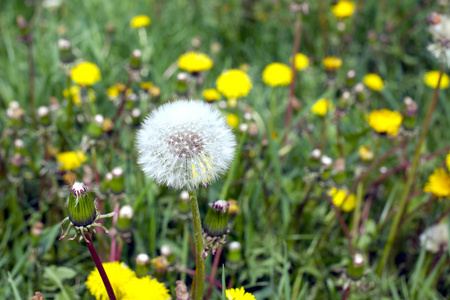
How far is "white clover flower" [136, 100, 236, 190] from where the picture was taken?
102 centimetres

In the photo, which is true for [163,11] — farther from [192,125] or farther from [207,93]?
[192,125]

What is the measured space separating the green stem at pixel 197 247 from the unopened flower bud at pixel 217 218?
0.05 m

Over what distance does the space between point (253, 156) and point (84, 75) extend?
2.66 ft

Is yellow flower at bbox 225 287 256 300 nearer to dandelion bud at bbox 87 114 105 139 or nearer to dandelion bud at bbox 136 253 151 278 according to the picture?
dandelion bud at bbox 136 253 151 278

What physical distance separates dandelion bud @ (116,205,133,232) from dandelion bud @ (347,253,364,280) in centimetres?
71

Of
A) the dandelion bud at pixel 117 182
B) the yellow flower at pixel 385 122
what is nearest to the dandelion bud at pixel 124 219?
the dandelion bud at pixel 117 182

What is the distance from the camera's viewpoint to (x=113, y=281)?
47.5 inches

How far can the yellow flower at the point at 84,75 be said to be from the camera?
2014 mm

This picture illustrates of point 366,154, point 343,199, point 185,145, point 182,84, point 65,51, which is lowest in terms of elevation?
point 343,199

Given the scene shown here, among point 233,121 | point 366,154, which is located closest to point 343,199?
point 366,154

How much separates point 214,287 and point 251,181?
0.48 metres

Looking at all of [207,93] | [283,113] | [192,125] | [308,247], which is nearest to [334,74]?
[283,113]

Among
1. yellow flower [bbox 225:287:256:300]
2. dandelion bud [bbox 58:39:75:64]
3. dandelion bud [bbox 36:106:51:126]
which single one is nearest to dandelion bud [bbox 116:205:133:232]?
yellow flower [bbox 225:287:256:300]

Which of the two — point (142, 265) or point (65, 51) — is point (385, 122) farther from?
point (65, 51)
